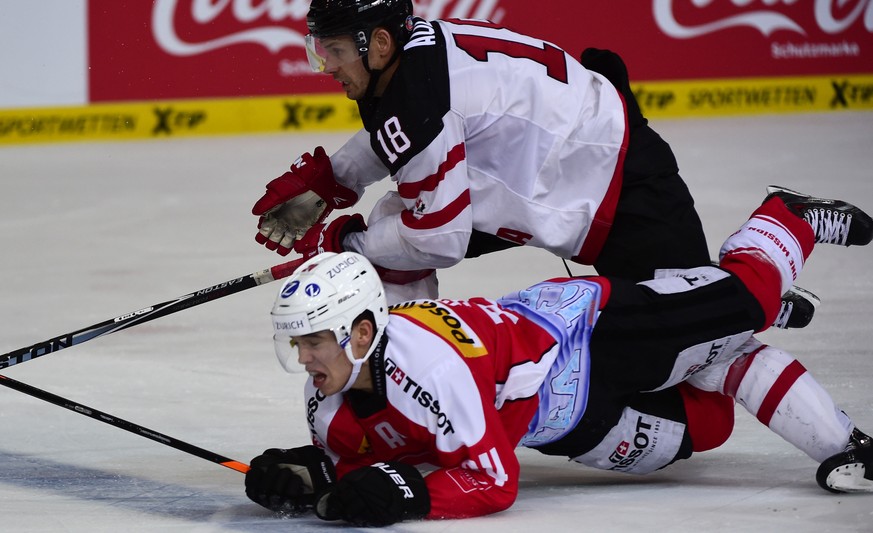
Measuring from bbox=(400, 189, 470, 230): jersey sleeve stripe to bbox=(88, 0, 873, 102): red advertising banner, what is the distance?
511 cm

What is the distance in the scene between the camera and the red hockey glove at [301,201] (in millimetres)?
3648

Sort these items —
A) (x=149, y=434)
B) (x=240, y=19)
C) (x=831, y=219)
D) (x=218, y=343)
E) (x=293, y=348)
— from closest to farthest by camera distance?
1. (x=293, y=348)
2. (x=149, y=434)
3. (x=831, y=219)
4. (x=218, y=343)
5. (x=240, y=19)

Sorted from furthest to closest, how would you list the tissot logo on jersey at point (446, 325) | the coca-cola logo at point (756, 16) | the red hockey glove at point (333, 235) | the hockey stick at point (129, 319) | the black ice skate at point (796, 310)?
the coca-cola logo at point (756, 16) < the black ice skate at point (796, 310) < the red hockey glove at point (333, 235) < the hockey stick at point (129, 319) < the tissot logo on jersey at point (446, 325)

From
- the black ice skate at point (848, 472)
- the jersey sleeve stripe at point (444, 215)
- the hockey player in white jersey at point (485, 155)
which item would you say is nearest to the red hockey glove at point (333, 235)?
the hockey player in white jersey at point (485, 155)

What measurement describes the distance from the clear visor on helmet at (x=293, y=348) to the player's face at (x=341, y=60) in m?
0.77

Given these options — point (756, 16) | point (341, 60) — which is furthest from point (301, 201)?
point (756, 16)

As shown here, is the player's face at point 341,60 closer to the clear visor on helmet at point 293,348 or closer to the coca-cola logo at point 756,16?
the clear visor on helmet at point 293,348

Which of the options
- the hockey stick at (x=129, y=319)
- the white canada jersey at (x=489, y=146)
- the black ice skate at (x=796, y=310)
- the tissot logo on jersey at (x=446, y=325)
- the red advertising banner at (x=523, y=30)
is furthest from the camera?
the red advertising banner at (x=523, y=30)

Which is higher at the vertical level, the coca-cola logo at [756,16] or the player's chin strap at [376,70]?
the coca-cola logo at [756,16]

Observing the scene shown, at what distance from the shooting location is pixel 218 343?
4609mm

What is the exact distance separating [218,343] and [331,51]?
1.56m

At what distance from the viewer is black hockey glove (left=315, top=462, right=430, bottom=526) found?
8.86ft

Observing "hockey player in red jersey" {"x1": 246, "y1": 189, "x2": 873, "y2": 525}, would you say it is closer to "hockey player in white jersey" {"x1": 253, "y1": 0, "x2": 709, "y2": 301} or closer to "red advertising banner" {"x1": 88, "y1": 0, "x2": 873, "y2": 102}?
"hockey player in white jersey" {"x1": 253, "y1": 0, "x2": 709, "y2": 301}

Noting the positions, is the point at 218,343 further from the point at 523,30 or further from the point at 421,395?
the point at 523,30
